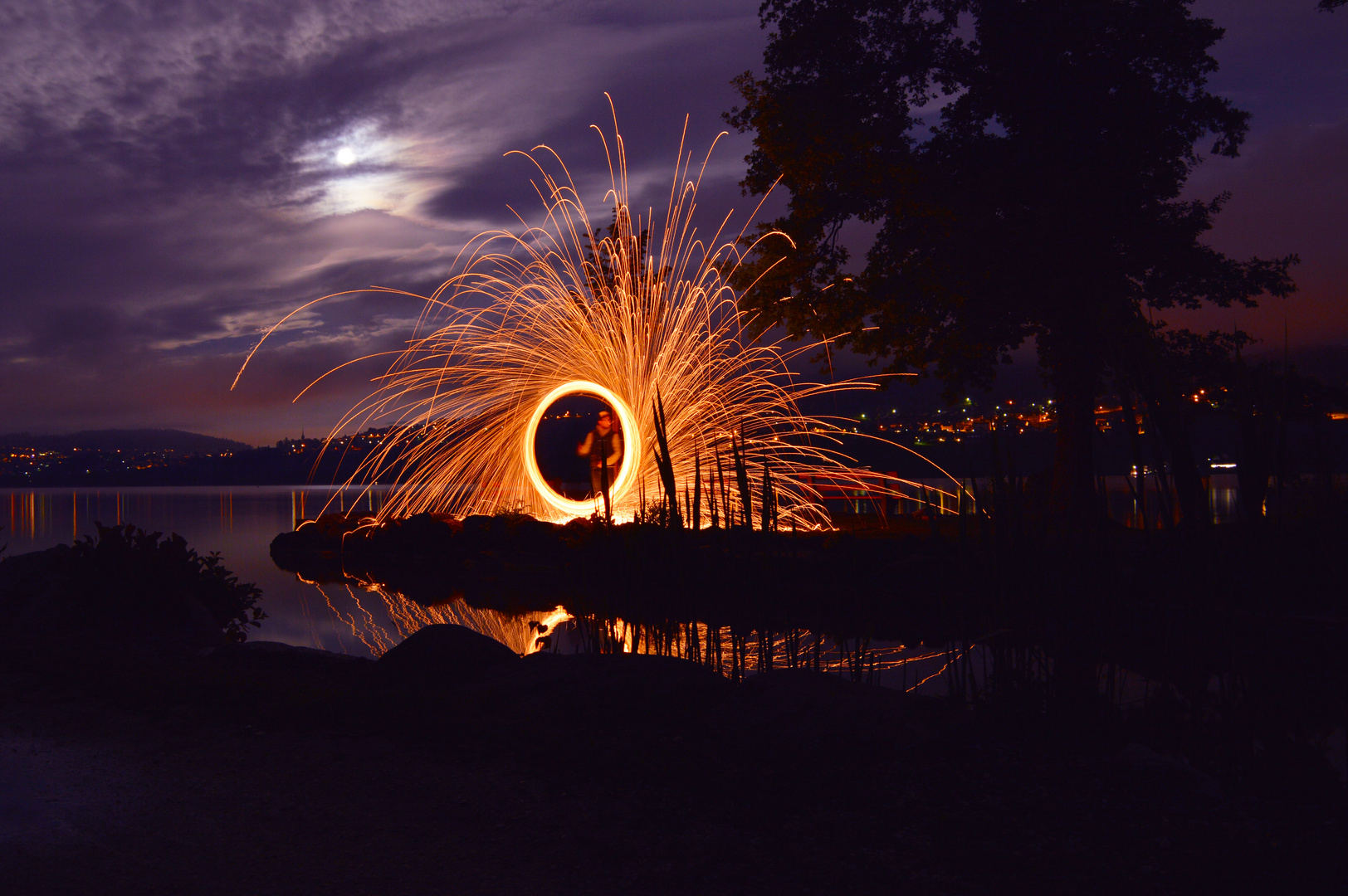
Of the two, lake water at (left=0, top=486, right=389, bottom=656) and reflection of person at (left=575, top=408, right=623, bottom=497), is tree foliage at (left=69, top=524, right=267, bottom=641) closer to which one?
lake water at (left=0, top=486, right=389, bottom=656)

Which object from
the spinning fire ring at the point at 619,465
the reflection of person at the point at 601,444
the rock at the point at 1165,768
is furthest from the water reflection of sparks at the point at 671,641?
the reflection of person at the point at 601,444

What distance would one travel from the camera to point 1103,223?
13953 millimetres

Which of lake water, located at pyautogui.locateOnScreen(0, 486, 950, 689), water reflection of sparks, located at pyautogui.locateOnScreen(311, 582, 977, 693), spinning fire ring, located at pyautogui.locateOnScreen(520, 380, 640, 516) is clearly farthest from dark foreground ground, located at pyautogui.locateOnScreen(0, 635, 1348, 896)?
spinning fire ring, located at pyautogui.locateOnScreen(520, 380, 640, 516)

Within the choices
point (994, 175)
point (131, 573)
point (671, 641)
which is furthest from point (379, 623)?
point (994, 175)

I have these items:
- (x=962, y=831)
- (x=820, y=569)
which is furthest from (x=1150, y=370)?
(x=820, y=569)

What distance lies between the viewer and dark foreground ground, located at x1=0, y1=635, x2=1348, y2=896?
2.85 metres

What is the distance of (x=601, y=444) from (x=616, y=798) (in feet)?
33.0

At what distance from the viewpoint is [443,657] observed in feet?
19.6

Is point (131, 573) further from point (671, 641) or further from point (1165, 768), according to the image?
point (1165, 768)

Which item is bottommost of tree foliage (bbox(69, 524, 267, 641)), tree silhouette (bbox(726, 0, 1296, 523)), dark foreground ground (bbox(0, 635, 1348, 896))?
dark foreground ground (bbox(0, 635, 1348, 896))

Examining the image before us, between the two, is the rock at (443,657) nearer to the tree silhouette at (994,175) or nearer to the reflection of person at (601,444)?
the reflection of person at (601,444)

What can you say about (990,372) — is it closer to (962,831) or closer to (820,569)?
(820,569)

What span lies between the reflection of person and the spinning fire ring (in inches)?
4.7

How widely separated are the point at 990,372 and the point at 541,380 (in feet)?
28.2
